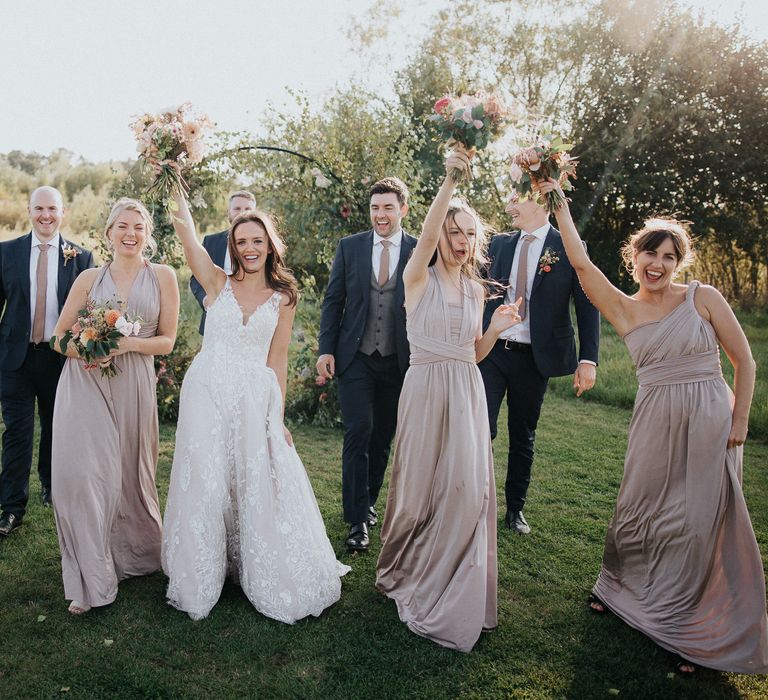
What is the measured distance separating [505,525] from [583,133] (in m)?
14.2

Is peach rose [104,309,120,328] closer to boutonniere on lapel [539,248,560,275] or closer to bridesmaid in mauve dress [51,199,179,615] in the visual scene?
bridesmaid in mauve dress [51,199,179,615]

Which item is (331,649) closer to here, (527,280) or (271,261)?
(271,261)

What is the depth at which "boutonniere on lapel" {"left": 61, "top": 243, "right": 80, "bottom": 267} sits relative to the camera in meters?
5.27

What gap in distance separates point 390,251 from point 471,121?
1711 mm

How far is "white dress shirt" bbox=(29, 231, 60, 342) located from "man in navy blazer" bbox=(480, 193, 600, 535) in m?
3.23

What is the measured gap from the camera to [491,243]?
17.1ft

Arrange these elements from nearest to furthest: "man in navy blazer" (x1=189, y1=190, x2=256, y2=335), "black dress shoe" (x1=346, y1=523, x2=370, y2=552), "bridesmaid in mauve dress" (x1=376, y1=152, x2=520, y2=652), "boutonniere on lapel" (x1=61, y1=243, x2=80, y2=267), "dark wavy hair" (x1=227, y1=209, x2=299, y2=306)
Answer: "bridesmaid in mauve dress" (x1=376, y1=152, x2=520, y2=652)
"dark wavy hair" (x1=227, y1=209, x2=299, y2=306)
"black dress shoe" (x1=346, y1=523, x2=370, y2=552)
"boutonniere on lapel" (x1=61, y1=243, x2=80, y2=267)
"man in navy blazer" (x1=189, y1=190, x2=256, y2=335)

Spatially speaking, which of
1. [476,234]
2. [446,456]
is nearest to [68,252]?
[476,234]

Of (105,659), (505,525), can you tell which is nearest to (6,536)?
(105,659)

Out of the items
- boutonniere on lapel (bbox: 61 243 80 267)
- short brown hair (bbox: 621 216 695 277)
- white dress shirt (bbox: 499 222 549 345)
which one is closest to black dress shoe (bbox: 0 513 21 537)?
boutonniere on lapel (bbox: 61 243 80 267)

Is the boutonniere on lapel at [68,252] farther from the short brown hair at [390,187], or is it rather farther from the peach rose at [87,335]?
the short brown hair at [390,187]

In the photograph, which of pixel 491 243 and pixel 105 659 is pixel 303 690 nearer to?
pixel 105 659

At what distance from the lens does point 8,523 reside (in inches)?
195

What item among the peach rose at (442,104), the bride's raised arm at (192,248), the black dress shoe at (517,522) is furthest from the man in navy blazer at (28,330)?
the black dress shoe at (517,522)
